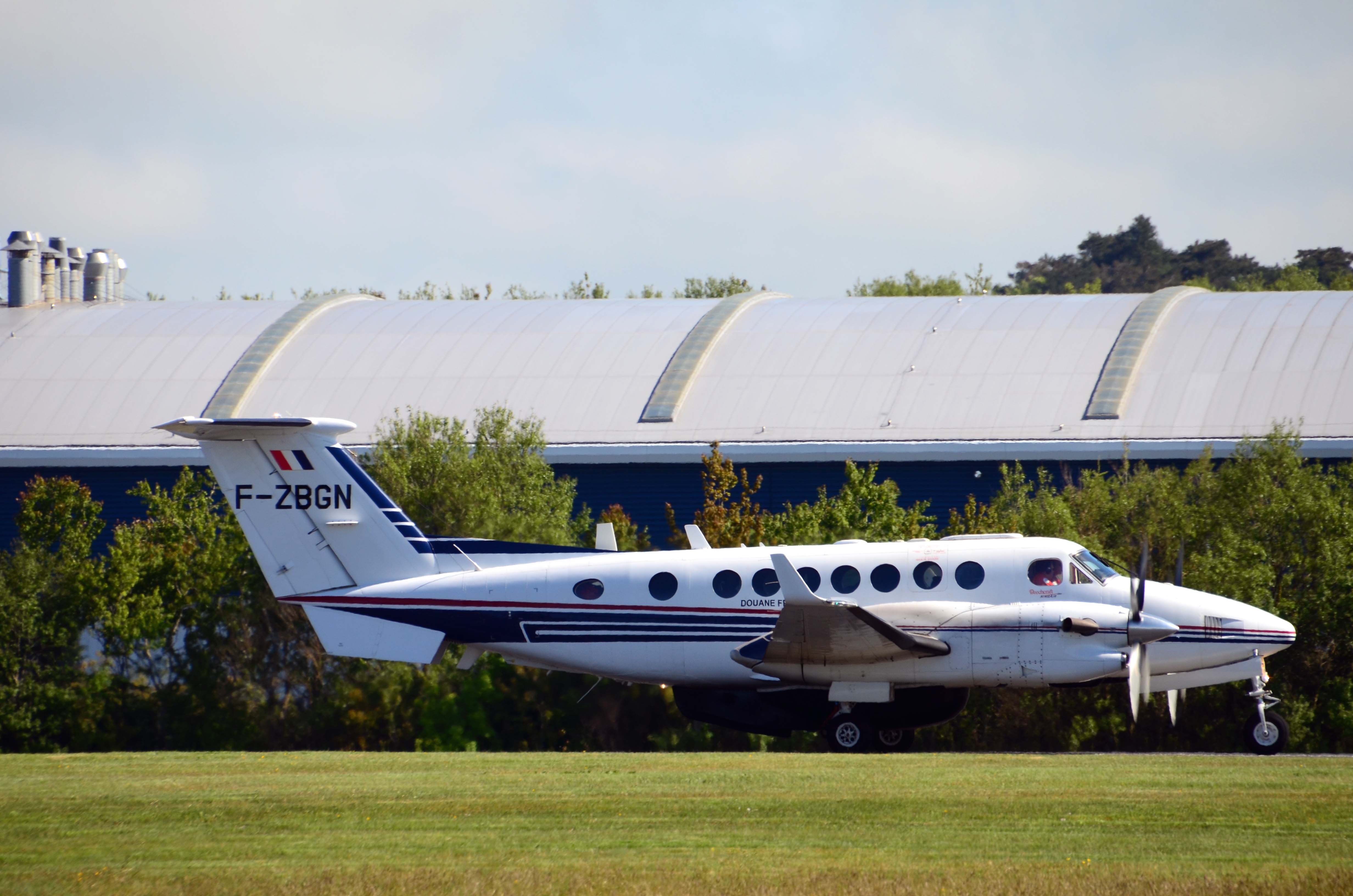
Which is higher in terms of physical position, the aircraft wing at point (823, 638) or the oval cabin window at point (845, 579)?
the oval cabin window at point (845, 579)

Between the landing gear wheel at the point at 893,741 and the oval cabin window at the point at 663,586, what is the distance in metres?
3.56

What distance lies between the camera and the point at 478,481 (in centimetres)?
3394

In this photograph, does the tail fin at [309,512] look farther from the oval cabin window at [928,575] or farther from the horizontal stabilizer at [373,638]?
the oval cabin window at [928,575]

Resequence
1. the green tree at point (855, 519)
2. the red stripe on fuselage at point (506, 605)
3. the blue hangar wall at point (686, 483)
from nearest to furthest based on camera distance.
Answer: the red stripe on fuselage at point (506, 605) → the green tree at point (855, 519) → the blue hangar wall at point (686, 483)

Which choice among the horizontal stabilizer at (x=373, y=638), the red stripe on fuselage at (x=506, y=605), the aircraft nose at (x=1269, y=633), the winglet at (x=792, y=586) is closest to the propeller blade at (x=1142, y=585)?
the aircraft nose at (x=1269, y=633)

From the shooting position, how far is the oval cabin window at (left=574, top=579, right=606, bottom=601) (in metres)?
21.7

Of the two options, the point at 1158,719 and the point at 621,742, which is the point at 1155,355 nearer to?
the point at 1158,719

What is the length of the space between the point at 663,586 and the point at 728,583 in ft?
2.96

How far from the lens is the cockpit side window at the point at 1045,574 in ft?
67.6

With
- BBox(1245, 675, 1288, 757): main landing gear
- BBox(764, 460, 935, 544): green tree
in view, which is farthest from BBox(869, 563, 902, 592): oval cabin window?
BBox(764, 460, 935, 544): green tree


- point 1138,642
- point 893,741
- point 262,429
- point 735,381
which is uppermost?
point 735,381

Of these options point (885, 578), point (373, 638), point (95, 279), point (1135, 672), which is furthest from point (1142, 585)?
point (95, 279)

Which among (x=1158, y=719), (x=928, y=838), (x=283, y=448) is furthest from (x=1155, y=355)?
(x=928, y=838)

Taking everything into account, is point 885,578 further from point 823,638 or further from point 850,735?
point 850,735
